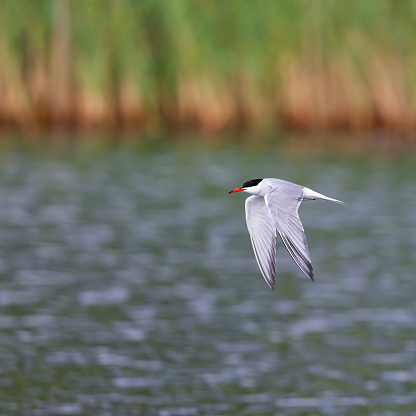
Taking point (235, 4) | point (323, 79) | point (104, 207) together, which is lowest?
point (104, 207)

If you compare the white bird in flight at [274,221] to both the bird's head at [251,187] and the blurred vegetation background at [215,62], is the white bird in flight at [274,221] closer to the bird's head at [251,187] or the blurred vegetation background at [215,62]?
the bird's head at [251,187]

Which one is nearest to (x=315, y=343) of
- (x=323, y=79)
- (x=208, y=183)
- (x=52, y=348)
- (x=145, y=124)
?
(x=52, y=348)

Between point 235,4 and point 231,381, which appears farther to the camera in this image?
point 235,4

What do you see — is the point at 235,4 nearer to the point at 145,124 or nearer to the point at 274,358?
the point at 145,124

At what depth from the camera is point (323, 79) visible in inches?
1021

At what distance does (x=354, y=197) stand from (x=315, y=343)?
33.1 feet

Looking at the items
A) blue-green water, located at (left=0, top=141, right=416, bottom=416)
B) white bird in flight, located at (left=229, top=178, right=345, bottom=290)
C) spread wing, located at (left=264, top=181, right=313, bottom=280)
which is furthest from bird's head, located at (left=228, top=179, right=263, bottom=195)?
blue-green water, located at (left=0, top=141, right=416, bottom=416)

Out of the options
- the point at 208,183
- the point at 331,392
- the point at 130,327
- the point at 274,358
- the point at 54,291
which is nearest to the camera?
the point at 331,392

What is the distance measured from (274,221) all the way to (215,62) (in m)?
20.5

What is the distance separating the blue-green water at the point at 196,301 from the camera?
971 centimetres

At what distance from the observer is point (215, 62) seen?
85.7 feet

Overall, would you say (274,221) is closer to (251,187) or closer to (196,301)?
(251,187)

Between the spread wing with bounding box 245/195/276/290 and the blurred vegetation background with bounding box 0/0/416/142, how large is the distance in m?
19.2

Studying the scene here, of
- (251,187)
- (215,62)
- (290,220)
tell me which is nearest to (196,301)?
(251,187)
